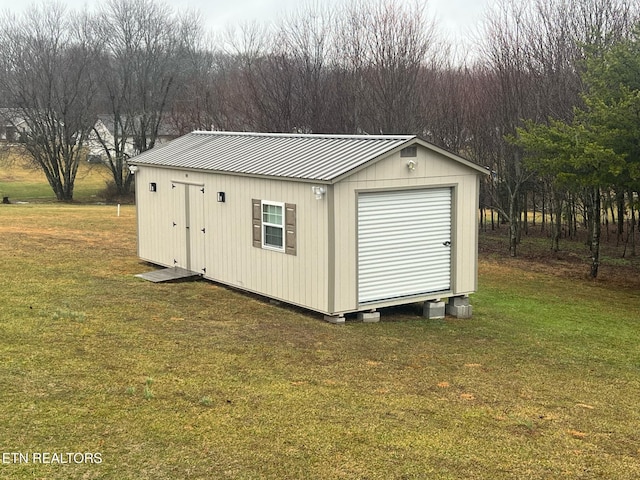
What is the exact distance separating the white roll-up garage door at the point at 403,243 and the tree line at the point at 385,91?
18.0 feet

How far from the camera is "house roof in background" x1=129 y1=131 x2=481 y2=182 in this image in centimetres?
1148

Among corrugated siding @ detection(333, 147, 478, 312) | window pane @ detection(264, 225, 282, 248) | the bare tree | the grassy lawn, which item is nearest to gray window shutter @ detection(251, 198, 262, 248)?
window pane @ detection(264, 225, 282, 248)

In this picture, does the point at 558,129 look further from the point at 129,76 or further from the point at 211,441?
the point at 129,76

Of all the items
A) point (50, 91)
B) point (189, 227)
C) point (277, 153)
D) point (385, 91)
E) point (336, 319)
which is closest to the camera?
point (336, 319)

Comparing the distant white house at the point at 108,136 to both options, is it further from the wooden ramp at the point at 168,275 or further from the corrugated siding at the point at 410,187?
the corrugated siding at the point at 410,187

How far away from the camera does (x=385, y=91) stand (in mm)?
28312

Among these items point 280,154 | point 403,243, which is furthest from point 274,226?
point 403,243

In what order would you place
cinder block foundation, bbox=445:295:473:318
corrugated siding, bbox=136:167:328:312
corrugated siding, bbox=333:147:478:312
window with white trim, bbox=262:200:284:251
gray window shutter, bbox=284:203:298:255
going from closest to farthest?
1. corrugated siding, bbox=333:147:478:312
2. corrugated siding, bbox=136:167:328:312
3. gray window shutter, bbox=284:203:298:255
4. window with white trim, bbox=262:200:284:251
5. cinder block foundation, bbox=445:295:473:318

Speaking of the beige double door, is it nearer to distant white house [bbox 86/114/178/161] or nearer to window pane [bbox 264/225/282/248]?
window pane [bbox 264/225/282/248]

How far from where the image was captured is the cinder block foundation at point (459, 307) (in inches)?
501

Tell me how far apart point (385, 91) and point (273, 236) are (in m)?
17.3

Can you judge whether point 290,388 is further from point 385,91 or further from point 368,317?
point 385,91

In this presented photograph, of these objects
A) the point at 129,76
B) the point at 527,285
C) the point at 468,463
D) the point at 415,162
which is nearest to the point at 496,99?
the point at 527,285

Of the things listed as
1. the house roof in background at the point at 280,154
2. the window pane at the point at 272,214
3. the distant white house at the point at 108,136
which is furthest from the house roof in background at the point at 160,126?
the window pane at the point at 272,214
